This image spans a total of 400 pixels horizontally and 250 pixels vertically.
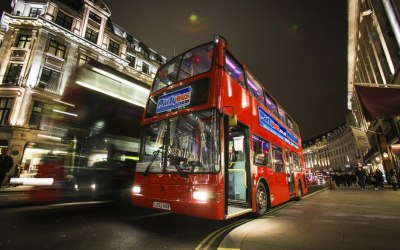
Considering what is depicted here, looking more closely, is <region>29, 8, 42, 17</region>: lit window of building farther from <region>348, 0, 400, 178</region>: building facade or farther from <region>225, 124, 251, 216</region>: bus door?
<region>348, 0, 400, 178</region>: building facade

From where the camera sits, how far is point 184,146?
506 centimetres

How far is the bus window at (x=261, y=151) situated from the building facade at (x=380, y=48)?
10630mm

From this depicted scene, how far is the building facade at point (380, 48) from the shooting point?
52.6 feet

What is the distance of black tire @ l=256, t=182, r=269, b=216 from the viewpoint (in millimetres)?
6268

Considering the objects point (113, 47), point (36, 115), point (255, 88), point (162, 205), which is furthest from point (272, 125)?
point (113, 47)

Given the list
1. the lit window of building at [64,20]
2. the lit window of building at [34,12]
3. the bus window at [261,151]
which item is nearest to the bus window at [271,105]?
the bus window at [261,151]

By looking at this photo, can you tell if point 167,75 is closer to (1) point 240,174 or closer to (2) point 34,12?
(1) point 240,174

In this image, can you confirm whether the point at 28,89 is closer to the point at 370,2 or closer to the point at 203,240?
the point at 203,240

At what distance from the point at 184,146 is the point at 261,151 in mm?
2988

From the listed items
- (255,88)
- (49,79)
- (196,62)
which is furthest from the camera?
(49,79)

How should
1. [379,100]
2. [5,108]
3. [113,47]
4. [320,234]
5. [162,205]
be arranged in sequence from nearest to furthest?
[320,234] < [162,205] < [379,100] < [5,108] < [113,47]

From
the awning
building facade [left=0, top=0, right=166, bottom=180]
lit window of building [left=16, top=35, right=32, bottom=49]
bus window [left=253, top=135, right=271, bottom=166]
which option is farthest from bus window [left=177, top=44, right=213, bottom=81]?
lit window of building [left=16, top=35, right=32, bottom=49]

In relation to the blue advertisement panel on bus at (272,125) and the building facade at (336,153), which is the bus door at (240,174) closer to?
the blue advertisement panel on bus at (272,125)

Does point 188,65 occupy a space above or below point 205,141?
above
